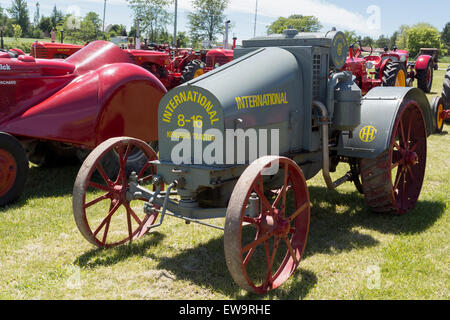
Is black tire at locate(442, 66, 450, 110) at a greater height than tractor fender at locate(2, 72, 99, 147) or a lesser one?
greater

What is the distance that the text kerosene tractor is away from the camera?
11.3 ft

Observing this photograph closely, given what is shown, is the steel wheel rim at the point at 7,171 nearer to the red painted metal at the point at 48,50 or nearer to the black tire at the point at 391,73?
the red painted metal at the point at 48,50

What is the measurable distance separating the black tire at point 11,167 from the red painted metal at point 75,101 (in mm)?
323

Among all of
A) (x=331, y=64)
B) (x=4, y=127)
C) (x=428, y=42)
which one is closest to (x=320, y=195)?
(x=331, y=64)

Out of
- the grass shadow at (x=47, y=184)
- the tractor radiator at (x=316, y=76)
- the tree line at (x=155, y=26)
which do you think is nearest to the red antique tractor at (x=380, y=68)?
the tractor radiator at (x=316, y=76)

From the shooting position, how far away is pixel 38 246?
4.29 m

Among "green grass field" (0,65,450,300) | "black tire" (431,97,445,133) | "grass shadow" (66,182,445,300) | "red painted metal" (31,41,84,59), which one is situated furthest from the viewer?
"red painted metal" (31,41,84,59)

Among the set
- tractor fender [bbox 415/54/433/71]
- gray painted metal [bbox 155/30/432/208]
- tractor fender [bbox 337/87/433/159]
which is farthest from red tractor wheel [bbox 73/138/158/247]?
tractor fender [bbox 415/54/433/71]

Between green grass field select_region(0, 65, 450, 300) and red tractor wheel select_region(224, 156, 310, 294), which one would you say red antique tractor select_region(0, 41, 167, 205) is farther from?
red tractor wheel select_region(224, 156, 310, 294)

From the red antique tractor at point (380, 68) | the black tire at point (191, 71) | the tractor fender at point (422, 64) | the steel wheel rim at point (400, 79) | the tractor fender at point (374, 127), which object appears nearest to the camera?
the tractor fender at point (374, 127)

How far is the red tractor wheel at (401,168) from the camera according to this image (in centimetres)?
468

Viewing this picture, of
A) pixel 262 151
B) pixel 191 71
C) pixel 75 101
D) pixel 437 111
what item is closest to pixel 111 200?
pixel 262 151

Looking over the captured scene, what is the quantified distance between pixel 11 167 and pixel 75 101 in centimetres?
109

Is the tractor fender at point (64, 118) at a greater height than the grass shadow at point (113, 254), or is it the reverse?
the tractor fender at point (64, 118)
